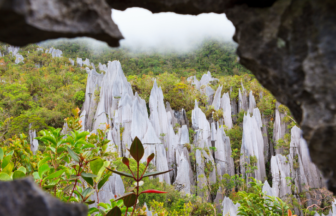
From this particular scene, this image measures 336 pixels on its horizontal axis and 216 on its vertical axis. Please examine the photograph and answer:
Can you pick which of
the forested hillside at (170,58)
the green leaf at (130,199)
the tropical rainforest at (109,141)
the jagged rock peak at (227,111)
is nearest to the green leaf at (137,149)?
the tropical rainforest at (109,141)

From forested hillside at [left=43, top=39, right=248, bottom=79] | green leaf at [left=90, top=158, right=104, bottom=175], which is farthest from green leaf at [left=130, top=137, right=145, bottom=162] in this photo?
forested hillside at [left=43, top=39, right=248, bottom=79]

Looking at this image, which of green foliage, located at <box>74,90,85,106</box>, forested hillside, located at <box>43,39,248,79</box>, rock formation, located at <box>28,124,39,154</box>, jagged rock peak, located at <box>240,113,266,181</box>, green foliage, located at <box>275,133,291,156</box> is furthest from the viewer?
forested hillside, located at <box>43,39,248,79</box>

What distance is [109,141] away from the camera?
1.70 m

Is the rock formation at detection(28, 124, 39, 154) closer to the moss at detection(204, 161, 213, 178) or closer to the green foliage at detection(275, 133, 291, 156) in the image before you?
the moss at detection(204, 161, 213, 178)

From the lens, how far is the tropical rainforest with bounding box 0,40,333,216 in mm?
1429

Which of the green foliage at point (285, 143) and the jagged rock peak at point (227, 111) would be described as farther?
the jagged rock peak at point (227, 111)

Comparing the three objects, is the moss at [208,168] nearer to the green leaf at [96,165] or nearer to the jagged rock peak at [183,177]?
the jagged rock peak at [183,177]

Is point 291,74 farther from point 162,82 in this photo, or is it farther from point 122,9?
point 162,82

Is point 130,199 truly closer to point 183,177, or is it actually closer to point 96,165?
point 96,165

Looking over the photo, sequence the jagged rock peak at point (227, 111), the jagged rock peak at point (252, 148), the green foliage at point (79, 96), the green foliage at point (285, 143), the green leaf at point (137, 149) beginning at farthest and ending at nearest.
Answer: the green foliage at point (79, 96) < the jagged rock peak at point (227, 111) < the green foliage at point (285, 143) < the jagged rock peak at point (252, 148) < the green leaf at point (137, 149)

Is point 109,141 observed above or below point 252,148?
above

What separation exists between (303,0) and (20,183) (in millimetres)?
1251

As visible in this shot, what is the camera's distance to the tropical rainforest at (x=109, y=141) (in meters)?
1.43

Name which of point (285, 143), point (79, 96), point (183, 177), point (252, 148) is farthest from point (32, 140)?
point (285, 143)
